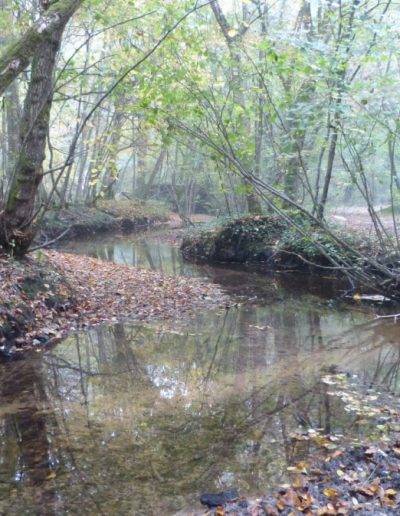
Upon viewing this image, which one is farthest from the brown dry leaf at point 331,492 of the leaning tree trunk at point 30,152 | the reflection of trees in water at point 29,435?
the leaning tree trunk at point 30,152

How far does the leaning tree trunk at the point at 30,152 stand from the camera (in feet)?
30.5

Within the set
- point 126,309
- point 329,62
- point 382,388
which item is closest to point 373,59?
point 329,62

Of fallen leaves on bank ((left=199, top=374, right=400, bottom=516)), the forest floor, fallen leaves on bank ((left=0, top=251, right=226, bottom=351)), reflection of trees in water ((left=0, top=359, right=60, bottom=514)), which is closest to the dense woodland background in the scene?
fallen leaves on bank ((left=0, top=251, right=226, bottom=351))

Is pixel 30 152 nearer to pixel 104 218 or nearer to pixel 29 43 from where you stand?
pixel 29 43

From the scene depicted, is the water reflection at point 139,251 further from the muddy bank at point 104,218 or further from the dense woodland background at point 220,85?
the dense woodland background at point 220,85

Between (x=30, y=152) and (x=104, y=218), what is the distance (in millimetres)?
20868

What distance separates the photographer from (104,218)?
1190 inches

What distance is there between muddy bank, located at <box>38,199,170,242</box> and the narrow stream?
46.2ft

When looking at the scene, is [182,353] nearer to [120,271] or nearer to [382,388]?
[382,388]

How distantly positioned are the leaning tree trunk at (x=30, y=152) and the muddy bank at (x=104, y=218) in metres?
12.3

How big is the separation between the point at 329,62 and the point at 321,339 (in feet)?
17.8

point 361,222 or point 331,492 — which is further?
point 361,222

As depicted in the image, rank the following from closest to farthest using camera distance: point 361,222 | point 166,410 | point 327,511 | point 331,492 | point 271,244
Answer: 1. point 327,511
2. point 331,492
3. point 166,410
4. point 271,244
5. point 361,222

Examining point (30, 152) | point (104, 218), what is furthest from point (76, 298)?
point (104, 218)
